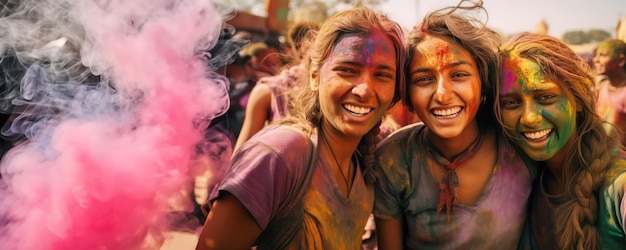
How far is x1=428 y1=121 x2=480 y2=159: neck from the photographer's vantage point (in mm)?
2135

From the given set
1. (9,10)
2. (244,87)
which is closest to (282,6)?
(244,87)

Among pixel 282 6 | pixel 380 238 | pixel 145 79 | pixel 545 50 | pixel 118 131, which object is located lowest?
pixel 282 6

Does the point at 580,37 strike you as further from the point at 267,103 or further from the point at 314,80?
the point at 314,80

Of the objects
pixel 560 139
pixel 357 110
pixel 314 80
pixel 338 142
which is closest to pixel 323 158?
pixel 338 142

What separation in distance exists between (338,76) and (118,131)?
0.90 metres

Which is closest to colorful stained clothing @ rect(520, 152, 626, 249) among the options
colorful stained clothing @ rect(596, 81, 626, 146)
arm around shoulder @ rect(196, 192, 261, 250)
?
arm around shoulder @ rect(196, 192, 261, 250)

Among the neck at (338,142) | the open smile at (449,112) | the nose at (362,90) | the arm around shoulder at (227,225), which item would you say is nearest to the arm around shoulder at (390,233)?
the neck at (338,142)

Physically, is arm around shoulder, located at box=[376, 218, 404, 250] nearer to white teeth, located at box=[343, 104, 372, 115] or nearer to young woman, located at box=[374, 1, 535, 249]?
young woman, located at box=[374, 1, 535, 249]

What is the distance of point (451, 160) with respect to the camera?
2.15m

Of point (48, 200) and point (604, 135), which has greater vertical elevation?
point (604, 135)

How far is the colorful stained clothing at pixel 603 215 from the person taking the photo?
69.3 inches

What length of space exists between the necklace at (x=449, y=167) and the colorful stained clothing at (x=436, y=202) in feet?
0.10

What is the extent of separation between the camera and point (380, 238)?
219 centimetres

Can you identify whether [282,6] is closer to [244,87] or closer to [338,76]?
[244,87]
